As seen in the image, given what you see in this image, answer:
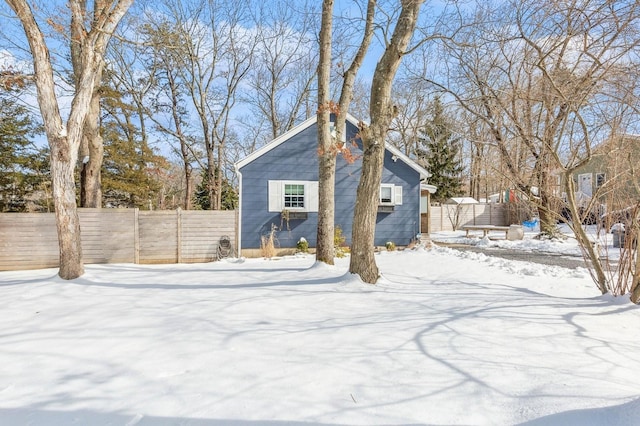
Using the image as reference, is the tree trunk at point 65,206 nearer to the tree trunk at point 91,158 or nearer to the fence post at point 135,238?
the fence post at point 135,238

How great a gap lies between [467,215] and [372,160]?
58.8 ft

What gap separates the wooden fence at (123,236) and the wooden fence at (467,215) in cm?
1454

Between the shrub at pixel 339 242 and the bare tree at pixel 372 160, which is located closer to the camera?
the bare tree at pixel 372 160

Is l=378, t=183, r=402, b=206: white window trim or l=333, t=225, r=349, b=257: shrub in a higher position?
l=378, t=183, r=402, b=206: white window trim

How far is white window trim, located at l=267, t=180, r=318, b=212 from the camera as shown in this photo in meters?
10.2

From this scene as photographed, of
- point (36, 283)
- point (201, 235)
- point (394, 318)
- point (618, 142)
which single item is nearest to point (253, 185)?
point (201, 235)

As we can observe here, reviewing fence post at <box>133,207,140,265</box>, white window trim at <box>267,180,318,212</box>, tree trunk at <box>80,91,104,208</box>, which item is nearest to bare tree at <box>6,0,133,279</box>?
fence post at <box>133,207,140,265</box>

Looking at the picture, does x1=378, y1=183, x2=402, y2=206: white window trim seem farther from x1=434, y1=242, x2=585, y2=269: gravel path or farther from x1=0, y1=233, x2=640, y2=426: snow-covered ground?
x1=0, y1=233, x2=640, y2=426: snow-covered ground

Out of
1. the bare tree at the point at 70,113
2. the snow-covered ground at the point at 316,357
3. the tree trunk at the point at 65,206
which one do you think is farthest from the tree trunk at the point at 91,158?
the snow-covered ground at the point at 316,357

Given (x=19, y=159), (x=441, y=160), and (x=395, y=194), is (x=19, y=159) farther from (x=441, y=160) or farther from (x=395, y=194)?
(x=441, y=160)

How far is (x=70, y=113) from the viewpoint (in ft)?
17.8

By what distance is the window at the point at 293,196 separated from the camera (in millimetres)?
10377

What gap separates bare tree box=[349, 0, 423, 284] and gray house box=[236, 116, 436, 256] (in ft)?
16.4

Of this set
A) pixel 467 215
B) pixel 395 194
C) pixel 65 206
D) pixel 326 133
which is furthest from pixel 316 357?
pixel 467 215
